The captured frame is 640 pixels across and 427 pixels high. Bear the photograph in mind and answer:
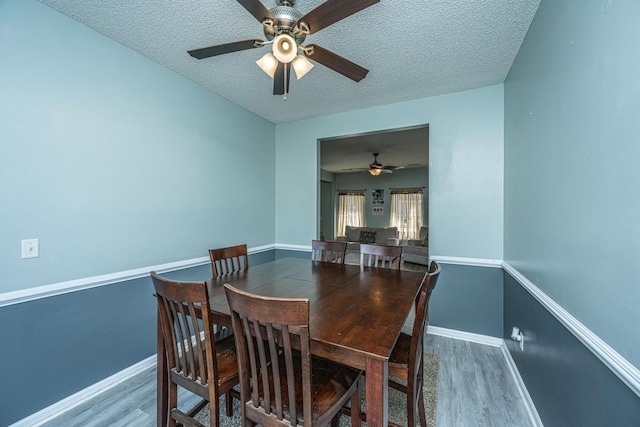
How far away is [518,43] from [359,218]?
6.54 meters

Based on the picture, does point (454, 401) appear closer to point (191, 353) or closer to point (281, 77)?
point (191, 353)

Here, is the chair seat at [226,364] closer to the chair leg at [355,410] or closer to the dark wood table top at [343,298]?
the dark wood table top at [343,298]

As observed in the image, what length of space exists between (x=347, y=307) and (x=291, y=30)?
5.01ft

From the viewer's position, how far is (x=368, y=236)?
7.32 meters

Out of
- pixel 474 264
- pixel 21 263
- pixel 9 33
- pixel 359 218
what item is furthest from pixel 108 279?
pixel 359 218

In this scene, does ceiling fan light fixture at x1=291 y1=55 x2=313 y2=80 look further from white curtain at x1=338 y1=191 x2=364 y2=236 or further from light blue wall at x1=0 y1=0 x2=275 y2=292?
white curtain at x1=338 y1=191 x2=364 y2=236

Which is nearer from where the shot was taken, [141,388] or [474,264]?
[141,388]

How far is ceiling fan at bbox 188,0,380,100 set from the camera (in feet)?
3.96

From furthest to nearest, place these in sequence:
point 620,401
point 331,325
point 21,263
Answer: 1. point 21,263
2. point 331,325
3. point 620,401

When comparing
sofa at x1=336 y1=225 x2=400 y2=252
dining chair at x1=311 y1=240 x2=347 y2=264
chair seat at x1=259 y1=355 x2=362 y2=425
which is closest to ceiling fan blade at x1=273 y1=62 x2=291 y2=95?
dining chair at x1=311 y1=240 x2=347 y2=264

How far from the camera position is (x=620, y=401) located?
0.83 metres

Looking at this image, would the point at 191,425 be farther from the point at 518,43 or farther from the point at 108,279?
the point at 518,43

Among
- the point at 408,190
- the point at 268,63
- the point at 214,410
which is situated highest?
the point at 268,63

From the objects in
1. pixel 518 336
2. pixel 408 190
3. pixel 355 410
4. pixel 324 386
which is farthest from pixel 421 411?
pixel 408 190
